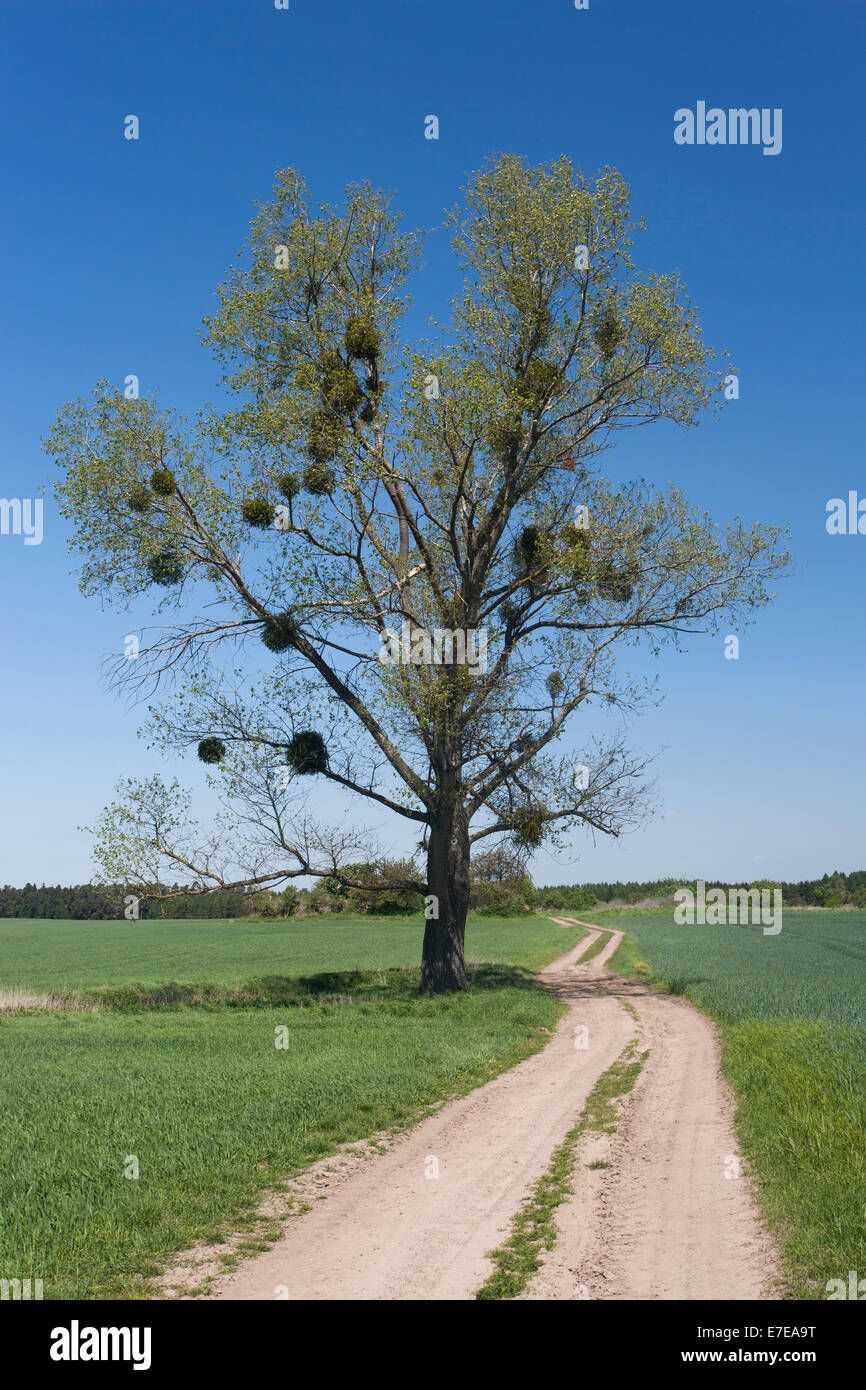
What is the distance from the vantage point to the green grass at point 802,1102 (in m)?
6.30

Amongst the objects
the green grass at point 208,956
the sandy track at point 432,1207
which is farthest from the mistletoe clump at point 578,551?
the green grass at point 208,956

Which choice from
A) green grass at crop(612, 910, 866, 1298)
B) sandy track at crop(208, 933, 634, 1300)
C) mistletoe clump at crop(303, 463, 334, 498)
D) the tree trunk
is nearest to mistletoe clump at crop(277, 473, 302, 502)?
mistletoe clump at crop(303, 463, 334, 498)

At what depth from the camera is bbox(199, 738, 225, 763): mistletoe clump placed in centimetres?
2128

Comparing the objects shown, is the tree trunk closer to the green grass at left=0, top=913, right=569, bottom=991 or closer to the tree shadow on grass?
the tree shadow on grass

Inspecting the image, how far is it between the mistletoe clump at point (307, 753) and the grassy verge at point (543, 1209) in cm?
1105

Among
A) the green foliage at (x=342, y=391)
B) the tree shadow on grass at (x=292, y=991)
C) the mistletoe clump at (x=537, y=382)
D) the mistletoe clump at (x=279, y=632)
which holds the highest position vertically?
the mistletoe clump at (x=537, y=382)

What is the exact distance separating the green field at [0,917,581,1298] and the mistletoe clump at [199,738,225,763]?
5900mm

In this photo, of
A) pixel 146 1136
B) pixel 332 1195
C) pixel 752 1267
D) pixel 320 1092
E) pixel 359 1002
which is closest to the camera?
pixel 752 1267

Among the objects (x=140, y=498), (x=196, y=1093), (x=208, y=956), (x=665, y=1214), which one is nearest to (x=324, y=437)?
(x=140, y=498)

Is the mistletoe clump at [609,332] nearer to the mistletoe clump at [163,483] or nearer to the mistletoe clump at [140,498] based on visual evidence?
the mistletoe clump at [163,483]

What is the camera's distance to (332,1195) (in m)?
8.15

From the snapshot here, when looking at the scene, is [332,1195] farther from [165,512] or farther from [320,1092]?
[165,512]
